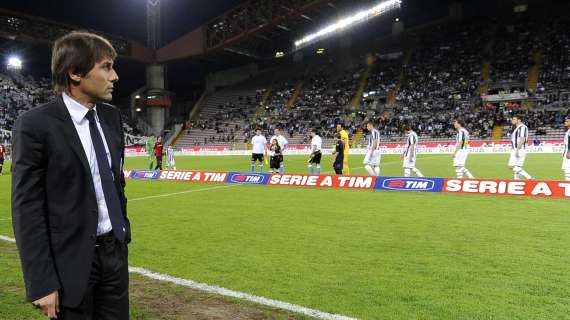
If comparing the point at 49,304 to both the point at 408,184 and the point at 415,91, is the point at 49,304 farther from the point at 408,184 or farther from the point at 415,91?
the point at 415,91

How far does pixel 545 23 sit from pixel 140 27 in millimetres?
43415

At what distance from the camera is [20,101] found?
155 ft

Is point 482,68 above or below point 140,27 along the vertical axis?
below

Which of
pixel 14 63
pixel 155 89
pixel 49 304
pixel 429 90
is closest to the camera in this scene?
pixel 49 304

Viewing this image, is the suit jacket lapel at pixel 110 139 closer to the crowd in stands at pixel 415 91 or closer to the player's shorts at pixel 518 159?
the player's shorts at pixel 518 159

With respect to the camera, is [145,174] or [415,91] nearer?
[145,174]

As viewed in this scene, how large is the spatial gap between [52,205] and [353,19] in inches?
1951

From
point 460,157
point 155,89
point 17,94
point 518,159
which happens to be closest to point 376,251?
point 518,159

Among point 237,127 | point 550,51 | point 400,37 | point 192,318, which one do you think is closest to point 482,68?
point 550,51

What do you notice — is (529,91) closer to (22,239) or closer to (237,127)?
(237,127)

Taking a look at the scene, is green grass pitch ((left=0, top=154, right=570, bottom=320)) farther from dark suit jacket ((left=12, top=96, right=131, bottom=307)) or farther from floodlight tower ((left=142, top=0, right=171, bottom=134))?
floodlight tower ((left=142, top=0, right=171, bottom=134))

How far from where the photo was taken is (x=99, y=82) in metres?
2.09

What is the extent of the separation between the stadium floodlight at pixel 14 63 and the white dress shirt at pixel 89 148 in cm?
5879

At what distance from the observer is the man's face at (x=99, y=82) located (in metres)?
2.06
